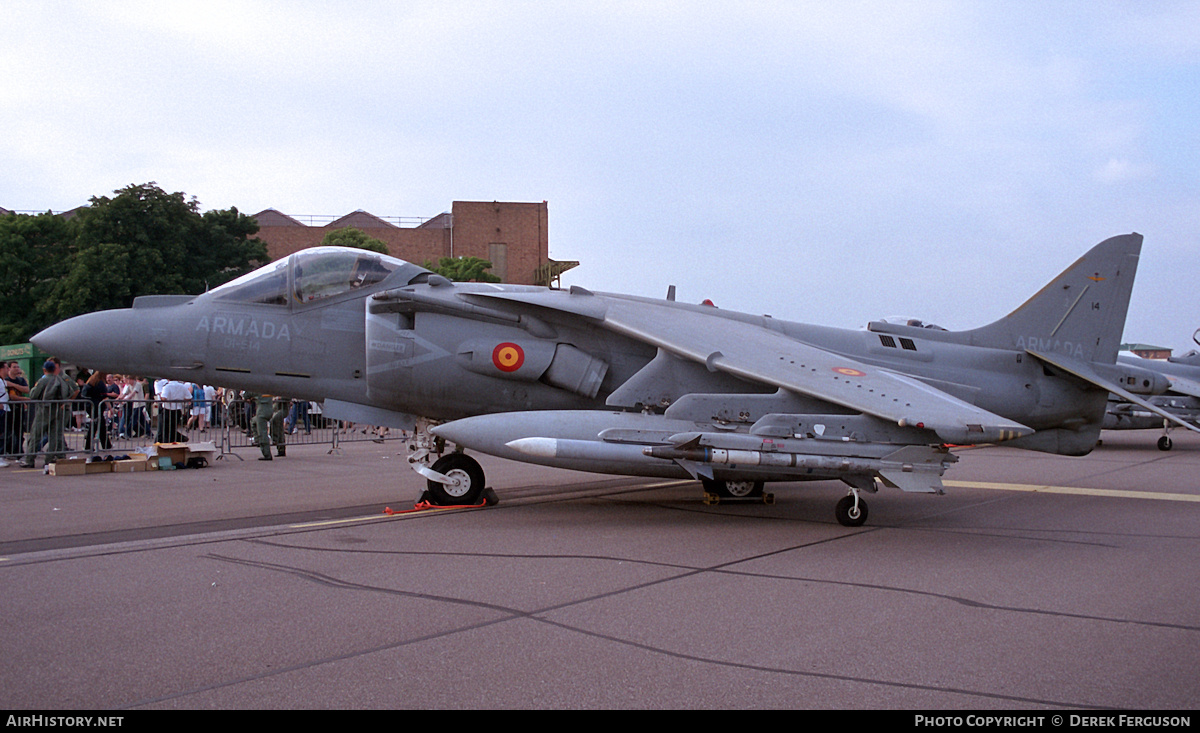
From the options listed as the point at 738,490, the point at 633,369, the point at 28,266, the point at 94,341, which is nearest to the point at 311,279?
the point at 94,341

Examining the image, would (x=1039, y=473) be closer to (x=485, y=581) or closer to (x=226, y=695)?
(x=485, y=581)

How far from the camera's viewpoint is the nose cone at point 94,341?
917 centimetres

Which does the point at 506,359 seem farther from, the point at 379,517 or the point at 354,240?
the point at 354,240

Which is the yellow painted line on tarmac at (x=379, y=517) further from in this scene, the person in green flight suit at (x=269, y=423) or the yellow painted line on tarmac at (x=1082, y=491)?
the person in green flight suit at (x=269, y=423)

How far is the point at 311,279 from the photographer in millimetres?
9531

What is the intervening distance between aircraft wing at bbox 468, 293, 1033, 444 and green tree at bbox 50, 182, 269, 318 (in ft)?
111

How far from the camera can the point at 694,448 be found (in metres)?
7.72

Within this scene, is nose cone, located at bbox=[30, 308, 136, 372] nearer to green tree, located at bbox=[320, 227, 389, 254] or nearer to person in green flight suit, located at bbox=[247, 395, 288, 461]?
person in green flight suit, located at bbox=[247, 395, 288, 461]

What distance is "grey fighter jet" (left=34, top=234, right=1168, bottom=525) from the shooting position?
7848mm

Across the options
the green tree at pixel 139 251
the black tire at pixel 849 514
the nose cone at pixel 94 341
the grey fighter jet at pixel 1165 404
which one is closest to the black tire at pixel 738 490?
the black tire at pixel 849 514

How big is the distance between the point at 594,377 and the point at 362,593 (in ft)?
14.6

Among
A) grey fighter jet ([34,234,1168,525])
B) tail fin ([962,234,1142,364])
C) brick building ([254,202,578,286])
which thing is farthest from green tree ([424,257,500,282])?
tail fin ([962,234,1142,364])

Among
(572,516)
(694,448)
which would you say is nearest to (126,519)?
(572,516)

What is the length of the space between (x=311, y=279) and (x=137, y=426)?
10471 mm
